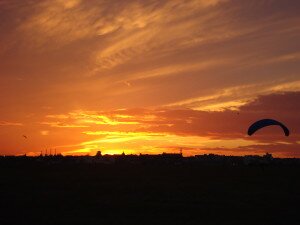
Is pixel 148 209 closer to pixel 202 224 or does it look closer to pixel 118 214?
pixel 118 214

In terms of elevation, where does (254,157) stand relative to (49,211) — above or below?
above

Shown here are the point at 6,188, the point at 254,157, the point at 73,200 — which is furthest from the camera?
the point at 254,157

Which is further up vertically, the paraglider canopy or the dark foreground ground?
the paraglider canopy

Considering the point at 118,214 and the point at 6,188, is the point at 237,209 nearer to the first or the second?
the point at 118,214

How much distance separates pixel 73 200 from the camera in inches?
1001

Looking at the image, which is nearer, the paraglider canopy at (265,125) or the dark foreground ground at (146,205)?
the dark foreground ground at (146,205)

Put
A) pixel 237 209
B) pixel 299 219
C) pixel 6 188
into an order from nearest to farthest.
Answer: pixel 299 219, pixel 237 209, pixel 6 188

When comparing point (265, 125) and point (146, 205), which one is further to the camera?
point (265, 125)

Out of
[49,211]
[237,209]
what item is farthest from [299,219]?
[49,211]

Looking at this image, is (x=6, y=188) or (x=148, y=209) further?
(x=6, y=188)

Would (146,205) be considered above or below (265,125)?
below

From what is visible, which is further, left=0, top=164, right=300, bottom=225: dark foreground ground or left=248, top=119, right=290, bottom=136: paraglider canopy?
left=248, top=119, right=290, bottom=136: paraglider canopy

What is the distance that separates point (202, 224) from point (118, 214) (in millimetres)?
4075

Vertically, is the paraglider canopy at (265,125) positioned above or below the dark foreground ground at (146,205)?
above
